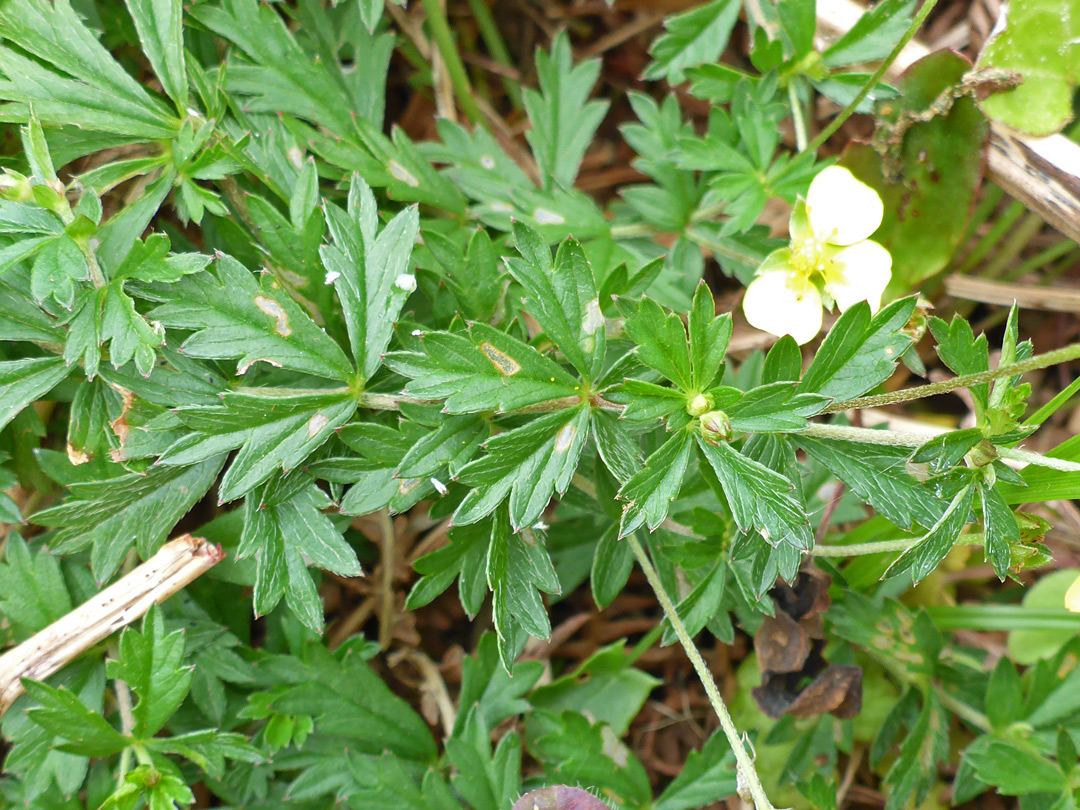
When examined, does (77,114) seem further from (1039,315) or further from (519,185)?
(1039,315)

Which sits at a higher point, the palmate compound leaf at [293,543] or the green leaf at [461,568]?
the palmate compound leaf at [293,543]

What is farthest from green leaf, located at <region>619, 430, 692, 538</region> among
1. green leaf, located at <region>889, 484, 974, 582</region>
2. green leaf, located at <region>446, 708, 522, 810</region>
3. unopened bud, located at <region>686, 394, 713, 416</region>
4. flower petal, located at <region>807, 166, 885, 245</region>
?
green leaf, located at <region>446, 708, 522, 810</region>

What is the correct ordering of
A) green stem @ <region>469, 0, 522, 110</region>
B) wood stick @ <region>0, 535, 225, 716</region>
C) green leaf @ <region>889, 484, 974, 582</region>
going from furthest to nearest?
green stem @ <region>469, 0, 522, 110</region> → wood stick @ <region>0, 535, 225, 716</region> → green leaf @ <region>889, 484, 974, 582</region>

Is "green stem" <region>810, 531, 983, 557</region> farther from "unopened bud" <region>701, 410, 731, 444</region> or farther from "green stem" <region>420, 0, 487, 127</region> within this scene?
"green stem" <region>420, 0, 487, 127</region>

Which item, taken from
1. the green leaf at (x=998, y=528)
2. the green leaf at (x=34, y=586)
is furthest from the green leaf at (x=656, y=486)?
the green leaf at (x=34, y=586)

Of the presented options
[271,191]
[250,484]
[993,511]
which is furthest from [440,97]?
[993,511]

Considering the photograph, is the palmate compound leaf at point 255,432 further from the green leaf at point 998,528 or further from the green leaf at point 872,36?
the green leaf at point 872,36
